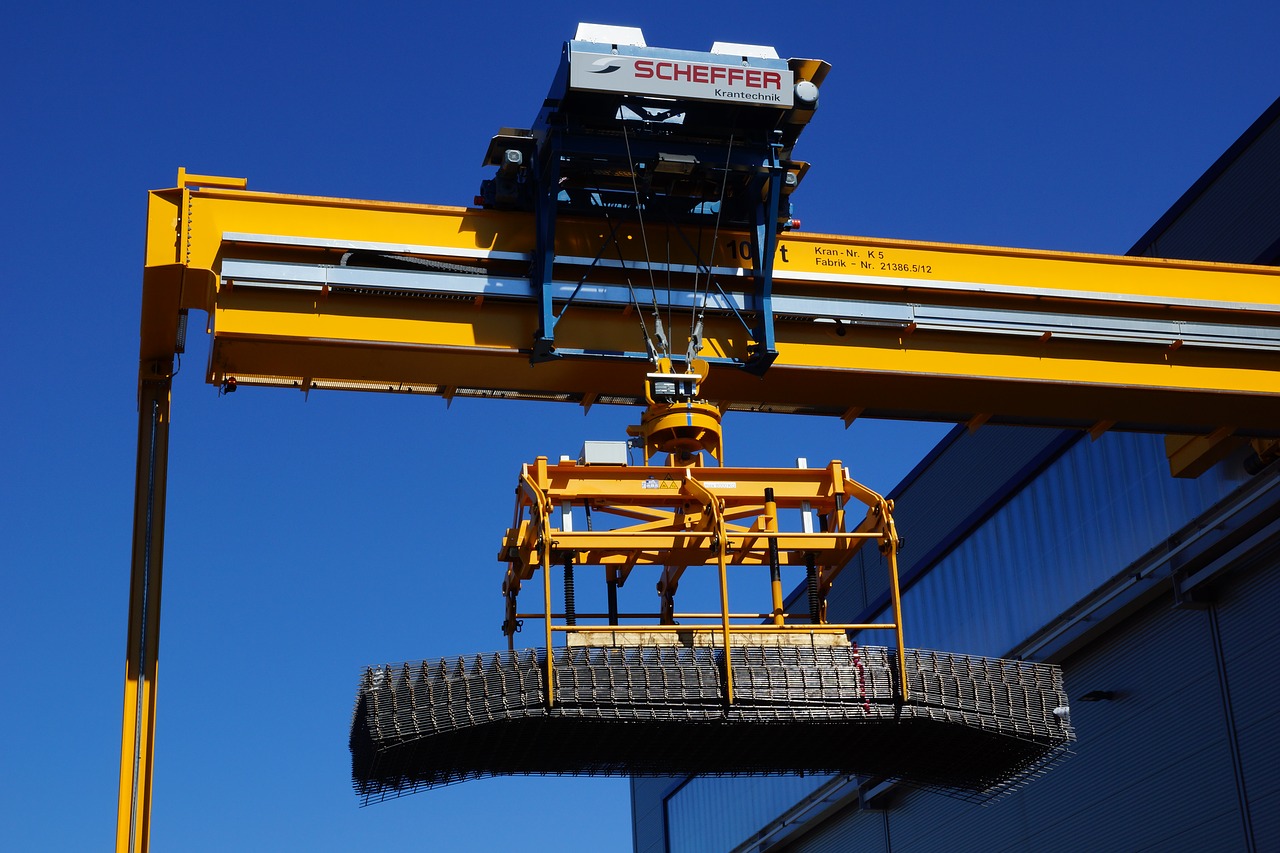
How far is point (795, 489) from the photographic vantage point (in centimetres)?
1496

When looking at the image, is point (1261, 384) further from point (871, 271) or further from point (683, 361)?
point (683, 361)

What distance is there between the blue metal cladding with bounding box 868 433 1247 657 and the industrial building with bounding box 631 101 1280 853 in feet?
0.11

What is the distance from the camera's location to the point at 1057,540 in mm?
24281

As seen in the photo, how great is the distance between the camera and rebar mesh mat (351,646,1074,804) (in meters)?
12.6

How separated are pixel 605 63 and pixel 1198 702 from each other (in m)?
12.2

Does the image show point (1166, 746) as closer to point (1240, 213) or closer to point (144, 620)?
point (1240, 213)

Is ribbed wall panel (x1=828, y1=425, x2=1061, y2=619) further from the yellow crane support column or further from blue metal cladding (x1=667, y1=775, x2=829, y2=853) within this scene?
the yellow crane support column

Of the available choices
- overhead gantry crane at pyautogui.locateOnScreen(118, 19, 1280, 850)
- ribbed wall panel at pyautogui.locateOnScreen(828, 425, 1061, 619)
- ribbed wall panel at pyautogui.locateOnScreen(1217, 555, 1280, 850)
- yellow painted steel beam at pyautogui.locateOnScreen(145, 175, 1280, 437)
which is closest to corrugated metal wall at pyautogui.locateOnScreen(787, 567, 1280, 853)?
ribbed wall panel at pyautogui.locateOnScreen(1217, 555, 1280, 850)

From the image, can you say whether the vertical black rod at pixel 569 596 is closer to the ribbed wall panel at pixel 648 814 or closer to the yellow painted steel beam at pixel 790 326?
the yellow painted steel beam at pixel 790 326

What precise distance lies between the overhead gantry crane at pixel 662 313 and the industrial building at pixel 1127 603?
1574 millimetres

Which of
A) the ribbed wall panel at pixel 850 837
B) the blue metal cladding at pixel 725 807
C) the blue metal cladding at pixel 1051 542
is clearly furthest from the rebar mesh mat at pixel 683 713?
the blue metal cladding at pixel 725 807

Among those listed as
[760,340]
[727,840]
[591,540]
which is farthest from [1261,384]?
[727,840]

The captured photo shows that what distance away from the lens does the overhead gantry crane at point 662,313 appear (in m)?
13.1

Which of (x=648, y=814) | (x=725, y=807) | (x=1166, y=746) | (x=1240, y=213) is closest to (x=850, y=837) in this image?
(x=725, y=807)
